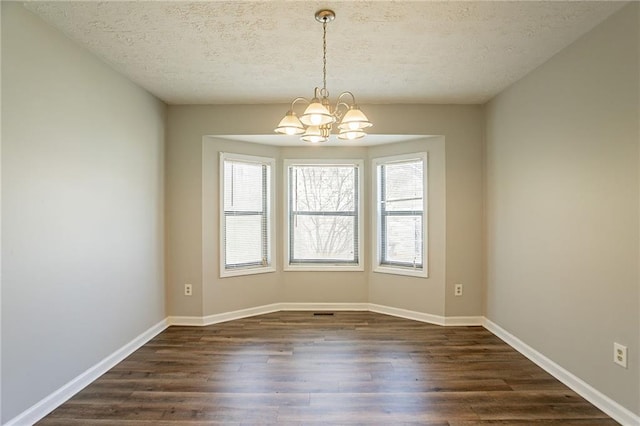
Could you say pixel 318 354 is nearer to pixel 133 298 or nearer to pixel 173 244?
pixel 133 298

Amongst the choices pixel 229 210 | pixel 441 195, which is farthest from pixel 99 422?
pixel 441 195

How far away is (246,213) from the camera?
14.4ft

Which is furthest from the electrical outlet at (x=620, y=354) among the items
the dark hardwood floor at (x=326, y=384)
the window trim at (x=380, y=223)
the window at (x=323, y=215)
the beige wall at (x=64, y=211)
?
the beige wall at (x=64, y=211)

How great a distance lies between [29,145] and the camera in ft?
7.09

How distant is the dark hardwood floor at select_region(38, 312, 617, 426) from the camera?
7.34ft

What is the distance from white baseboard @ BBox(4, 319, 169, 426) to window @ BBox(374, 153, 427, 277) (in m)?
2.84

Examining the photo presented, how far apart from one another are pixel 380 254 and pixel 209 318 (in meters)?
2.24

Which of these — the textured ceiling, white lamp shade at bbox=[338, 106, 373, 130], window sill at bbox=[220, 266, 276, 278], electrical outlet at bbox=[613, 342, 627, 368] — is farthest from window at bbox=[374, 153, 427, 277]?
white lamp shade at bbox=[338, 106, 373, 130]

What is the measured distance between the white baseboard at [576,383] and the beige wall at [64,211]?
11.9 ft

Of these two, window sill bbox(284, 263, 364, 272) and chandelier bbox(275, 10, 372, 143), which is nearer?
chandelier bbox(275, 10, 372, 143)

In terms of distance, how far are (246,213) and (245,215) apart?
3 centimetres

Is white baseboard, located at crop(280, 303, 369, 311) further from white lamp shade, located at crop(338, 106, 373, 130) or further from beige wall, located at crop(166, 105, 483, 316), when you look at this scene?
white lamp shade, located at crop(338, 106, 373, 130)

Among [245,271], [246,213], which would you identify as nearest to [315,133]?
[246,213]

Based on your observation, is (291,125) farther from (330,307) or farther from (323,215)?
(330,307)
